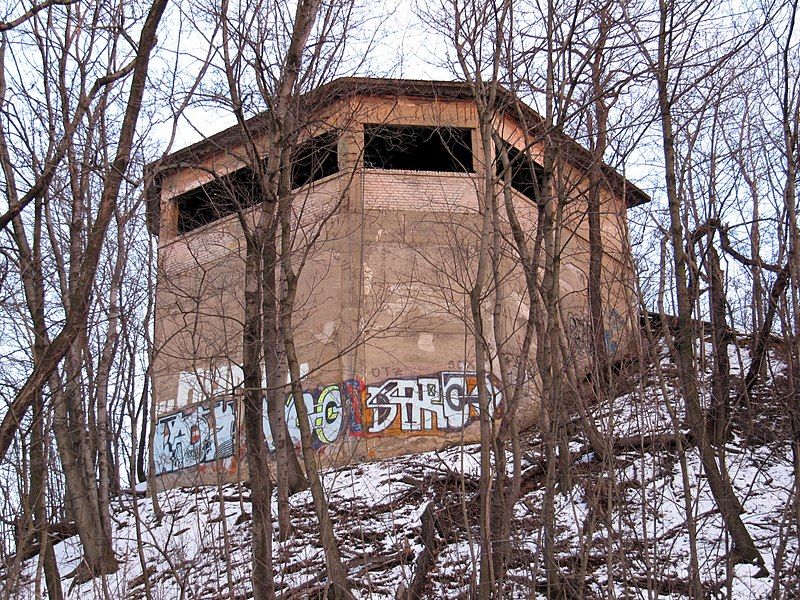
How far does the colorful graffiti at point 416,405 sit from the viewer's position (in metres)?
15.4

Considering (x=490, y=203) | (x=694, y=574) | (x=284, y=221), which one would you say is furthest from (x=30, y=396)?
(x=490, y=203)

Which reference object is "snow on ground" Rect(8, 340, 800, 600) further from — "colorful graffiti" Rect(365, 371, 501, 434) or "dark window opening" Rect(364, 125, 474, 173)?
"dark window opening" Rect(364, 125, 474, 173)

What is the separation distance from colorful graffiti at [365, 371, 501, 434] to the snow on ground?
1086 mm

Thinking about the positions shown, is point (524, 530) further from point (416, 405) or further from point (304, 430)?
point (416, 405)

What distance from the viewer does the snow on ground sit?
772 centimetres

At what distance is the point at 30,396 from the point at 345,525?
702cm

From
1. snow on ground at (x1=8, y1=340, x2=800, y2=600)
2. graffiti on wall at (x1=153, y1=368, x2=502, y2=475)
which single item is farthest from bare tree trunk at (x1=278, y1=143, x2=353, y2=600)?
graffiti on wall at (x1=153, y1=368, x2=502, y2=475)

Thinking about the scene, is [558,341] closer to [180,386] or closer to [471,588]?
[471,588]

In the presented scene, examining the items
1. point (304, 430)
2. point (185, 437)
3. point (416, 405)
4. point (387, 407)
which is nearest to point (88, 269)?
point (304, 430)

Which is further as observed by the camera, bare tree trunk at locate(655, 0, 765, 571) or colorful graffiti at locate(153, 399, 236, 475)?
colorful graffiti at locate(153, 399, 236, 475)

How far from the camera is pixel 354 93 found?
29.4ft

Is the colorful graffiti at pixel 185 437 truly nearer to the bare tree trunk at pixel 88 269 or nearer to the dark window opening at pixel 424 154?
the dark window opening at pixel 424 154

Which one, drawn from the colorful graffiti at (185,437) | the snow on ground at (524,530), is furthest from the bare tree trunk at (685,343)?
the colorful graffiti at (185,437)

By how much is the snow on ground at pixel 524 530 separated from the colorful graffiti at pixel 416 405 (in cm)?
109
